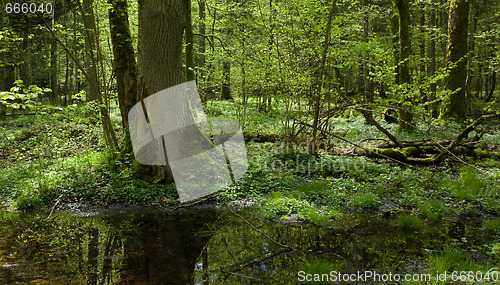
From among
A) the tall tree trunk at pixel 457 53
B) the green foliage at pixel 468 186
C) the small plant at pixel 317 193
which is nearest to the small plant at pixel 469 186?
the green foliage at pixel 468 186

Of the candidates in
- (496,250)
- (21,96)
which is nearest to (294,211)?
(496,250)

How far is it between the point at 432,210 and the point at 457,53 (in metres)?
9.13

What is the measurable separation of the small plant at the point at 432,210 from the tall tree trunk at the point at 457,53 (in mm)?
7609

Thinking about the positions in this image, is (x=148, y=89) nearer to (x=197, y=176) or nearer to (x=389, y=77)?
(x=197, y=176)

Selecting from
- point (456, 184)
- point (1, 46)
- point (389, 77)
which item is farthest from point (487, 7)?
point (1, 46)

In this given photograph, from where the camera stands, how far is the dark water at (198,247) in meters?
3.62

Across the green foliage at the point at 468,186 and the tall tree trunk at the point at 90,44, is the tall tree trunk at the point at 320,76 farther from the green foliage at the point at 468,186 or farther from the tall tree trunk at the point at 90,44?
the tall tree trunk at the point at 90,44

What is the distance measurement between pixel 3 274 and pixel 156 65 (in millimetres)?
4430

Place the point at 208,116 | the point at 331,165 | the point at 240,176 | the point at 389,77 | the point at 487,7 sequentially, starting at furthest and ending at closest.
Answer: the point at 487,7, the point at 208,116, the point at 389,77, the point at 331,165, the point at 240,176

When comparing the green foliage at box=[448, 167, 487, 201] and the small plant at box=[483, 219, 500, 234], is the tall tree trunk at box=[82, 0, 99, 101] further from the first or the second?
the green foliage at box=[448, 167, 487, 201]

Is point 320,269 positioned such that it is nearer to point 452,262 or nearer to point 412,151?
point 452,262

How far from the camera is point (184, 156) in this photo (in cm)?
694

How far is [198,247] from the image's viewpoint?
4.46m

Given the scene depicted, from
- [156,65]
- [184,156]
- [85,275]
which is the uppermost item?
[156,65]
